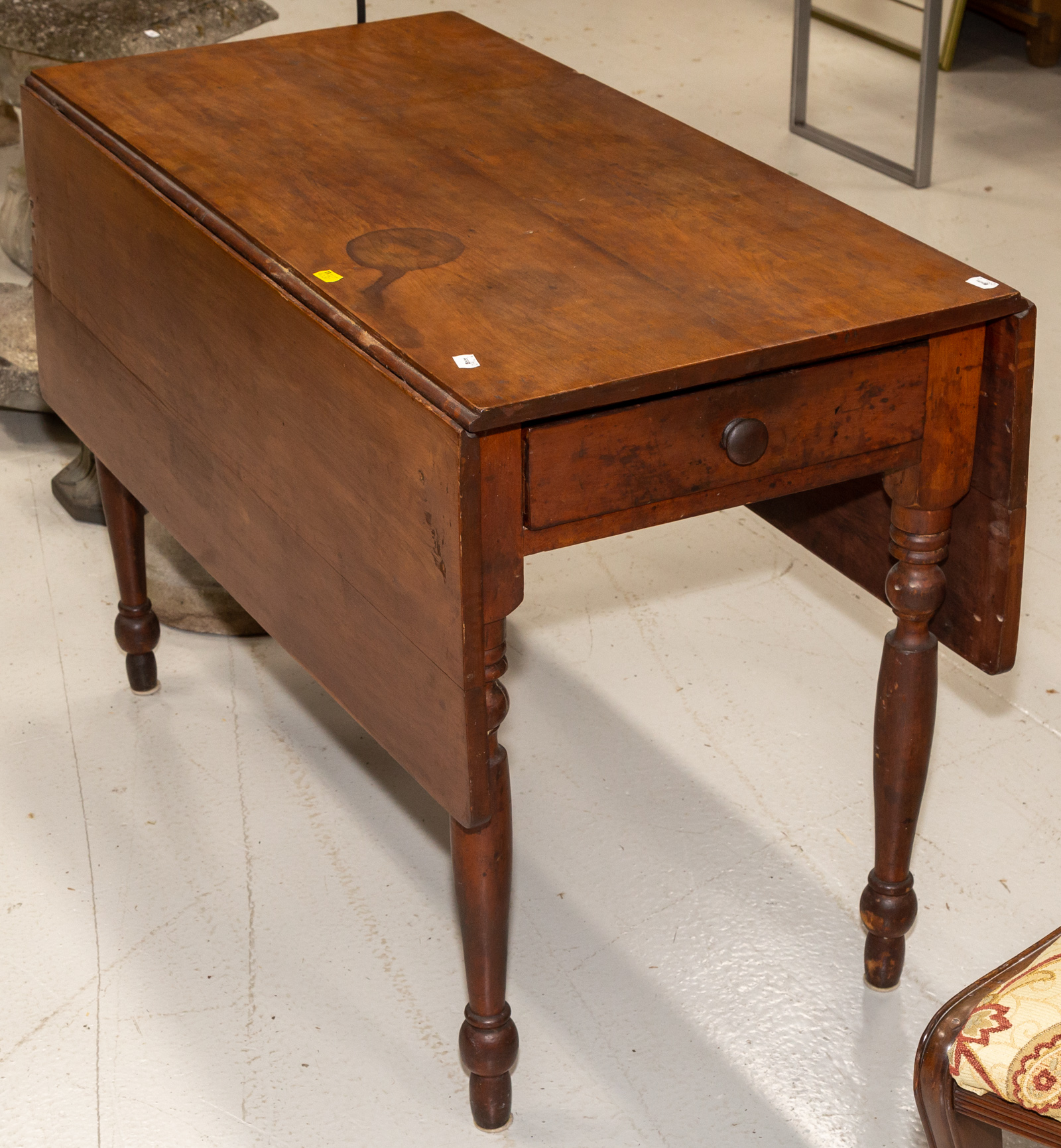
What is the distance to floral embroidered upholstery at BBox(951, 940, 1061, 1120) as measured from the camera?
1.16m

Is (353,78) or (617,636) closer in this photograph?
(353,78)

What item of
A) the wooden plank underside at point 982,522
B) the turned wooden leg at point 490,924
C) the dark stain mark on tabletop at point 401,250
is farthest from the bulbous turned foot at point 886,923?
the dark stain mark on tabletop at point 401,250

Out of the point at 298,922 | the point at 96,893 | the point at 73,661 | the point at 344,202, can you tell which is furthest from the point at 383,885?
the point at 344,202

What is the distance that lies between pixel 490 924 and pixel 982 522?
61 centimetres

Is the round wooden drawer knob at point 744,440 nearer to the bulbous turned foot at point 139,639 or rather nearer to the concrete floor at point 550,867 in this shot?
the concrete floor at point 550,867

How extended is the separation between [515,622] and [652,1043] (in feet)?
2.86

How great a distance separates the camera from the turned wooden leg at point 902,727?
5.15 ft

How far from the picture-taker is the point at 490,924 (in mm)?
1538

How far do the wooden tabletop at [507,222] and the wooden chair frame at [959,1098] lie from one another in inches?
20.2

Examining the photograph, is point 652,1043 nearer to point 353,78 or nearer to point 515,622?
point 515,622

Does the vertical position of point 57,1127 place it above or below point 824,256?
below

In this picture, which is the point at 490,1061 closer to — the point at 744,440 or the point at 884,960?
the point at 884,960

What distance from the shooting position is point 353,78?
77.0 inches

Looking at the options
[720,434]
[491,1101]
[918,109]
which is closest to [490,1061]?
[491,1101]
